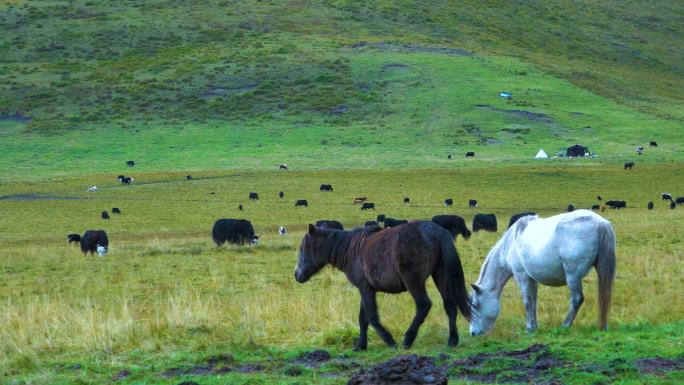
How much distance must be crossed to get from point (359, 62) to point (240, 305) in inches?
3933

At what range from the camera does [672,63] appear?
14562 centimetres

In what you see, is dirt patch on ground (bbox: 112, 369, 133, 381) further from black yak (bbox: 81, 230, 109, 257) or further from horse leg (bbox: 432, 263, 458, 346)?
black yak (bbox: 81, 230, 109, 257)

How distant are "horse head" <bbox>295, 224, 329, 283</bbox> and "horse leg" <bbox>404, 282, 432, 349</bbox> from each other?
1.58 m

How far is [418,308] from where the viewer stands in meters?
11.3

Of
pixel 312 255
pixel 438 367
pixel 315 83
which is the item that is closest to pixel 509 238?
pixel 312 255

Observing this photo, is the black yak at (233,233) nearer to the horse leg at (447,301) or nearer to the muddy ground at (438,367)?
the horse leg at (447,301)

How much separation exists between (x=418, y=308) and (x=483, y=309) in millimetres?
1548

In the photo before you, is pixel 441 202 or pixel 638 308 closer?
pixel 638 308

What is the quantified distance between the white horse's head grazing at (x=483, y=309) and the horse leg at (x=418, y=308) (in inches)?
35.9

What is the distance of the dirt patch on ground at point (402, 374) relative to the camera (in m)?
8.09

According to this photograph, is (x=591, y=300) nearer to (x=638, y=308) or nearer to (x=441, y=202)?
(x=638, y=308)

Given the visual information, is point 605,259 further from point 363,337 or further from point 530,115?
point 530,115

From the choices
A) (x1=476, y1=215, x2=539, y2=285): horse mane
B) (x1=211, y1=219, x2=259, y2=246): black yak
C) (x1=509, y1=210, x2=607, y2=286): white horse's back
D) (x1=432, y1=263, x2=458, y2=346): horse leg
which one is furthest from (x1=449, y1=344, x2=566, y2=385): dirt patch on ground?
(x1=211, y1=219, x2=259, y2=246): black yak

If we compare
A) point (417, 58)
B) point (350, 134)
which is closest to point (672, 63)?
point (417, 58)
